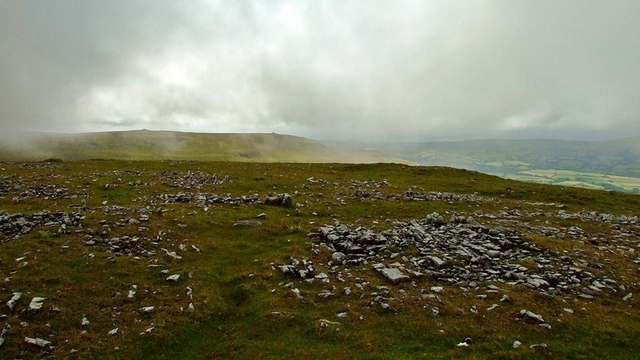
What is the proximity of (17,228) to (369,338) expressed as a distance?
23.5m

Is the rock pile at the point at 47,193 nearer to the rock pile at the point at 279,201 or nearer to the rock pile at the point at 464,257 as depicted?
the rock pile at the point at 279,201

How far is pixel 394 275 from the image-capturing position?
1817 cm

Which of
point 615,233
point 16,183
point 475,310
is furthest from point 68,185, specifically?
point 615,233

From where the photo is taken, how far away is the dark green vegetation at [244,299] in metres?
13.2

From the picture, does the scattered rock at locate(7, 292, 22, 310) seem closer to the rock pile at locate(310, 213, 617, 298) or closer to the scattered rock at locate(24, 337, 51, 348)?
the scattered rock at locate(24, 337, 51, 348)

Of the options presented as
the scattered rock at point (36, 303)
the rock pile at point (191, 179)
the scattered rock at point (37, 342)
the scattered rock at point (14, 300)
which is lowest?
the scattered rock at point (37, 342)

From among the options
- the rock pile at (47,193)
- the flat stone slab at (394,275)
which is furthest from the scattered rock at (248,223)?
the rock pile at (47,193)

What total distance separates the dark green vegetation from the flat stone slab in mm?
507

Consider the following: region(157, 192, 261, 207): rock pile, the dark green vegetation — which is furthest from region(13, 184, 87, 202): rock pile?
region(157, 192, 261, 207): rock pile

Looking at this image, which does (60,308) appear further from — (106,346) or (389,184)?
(389,184)

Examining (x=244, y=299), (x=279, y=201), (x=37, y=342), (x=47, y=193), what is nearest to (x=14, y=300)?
(x=37, y=342)

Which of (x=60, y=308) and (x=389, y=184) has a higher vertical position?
(x=389, y=184)

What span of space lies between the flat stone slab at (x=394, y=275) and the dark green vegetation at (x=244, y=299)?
51cm

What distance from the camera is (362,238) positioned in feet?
75.2
